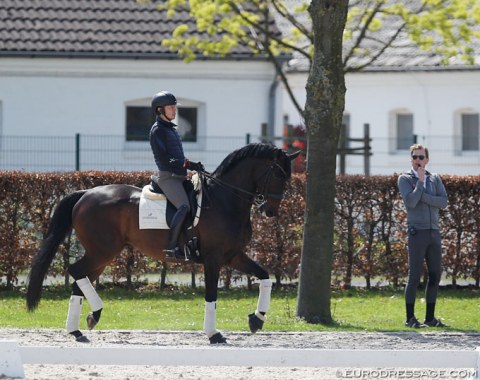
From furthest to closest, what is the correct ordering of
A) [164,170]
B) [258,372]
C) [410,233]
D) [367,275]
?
[367,275]
[410,233]
[164,170]
[258,372]

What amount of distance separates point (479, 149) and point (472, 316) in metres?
15.7

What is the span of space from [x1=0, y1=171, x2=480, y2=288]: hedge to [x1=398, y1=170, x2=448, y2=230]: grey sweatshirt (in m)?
3.37

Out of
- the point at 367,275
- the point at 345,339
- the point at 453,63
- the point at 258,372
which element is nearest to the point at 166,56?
the point at 453,63

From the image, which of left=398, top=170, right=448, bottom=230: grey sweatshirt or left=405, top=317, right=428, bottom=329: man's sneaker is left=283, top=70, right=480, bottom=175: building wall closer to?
left=398, top=170, right=448, bottom=230: grey sweatshirt

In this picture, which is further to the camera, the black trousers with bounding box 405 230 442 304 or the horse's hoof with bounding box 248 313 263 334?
the black trousers with bounding box 405 230 442 304

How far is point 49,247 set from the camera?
43.8 ft

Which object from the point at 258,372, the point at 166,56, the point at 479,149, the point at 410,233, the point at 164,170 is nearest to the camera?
the point at 258,372

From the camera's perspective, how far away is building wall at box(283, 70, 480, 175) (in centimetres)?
3014

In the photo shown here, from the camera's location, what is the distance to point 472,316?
15531 mm

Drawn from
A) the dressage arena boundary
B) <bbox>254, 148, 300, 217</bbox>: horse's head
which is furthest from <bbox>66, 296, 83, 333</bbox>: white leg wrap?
the dressage arena boundary

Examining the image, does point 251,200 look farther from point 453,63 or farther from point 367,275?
point 453,63

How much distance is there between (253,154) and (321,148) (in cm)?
183

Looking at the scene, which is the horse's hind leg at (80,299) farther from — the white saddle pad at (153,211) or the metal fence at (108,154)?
the metal fence at (108,154)

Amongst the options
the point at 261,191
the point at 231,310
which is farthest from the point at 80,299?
the point at 231,310
